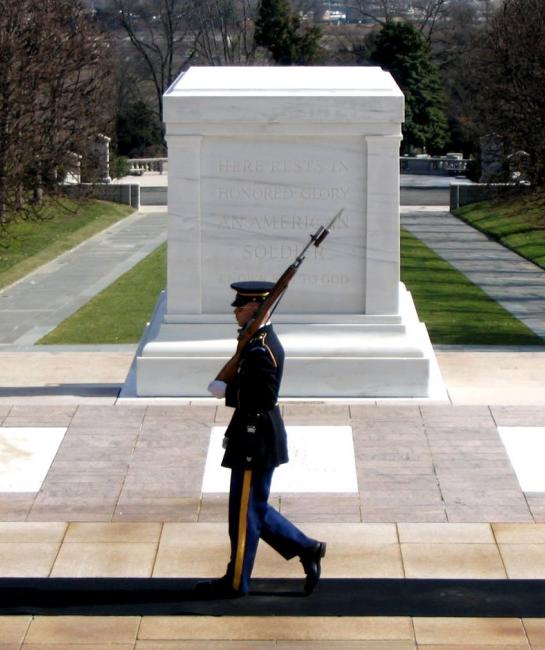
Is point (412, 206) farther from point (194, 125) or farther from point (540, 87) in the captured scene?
point (194, 125)

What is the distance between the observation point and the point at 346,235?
33.6ft

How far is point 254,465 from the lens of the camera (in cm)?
637

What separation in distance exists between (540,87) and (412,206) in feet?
56.0

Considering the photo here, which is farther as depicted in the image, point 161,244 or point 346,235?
point 161,244

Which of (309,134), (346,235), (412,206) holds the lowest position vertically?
(412,206)

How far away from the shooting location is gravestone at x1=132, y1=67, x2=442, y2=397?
32.5 ft

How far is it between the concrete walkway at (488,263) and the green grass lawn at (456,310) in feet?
0.80

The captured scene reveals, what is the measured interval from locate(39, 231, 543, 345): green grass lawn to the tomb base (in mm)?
5378

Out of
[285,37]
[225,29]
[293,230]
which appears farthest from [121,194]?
[225,29]

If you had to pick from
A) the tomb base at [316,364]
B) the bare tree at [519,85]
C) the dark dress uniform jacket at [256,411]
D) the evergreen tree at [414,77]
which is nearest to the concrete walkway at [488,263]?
the bare tree at [519,85]

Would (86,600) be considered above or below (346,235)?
below

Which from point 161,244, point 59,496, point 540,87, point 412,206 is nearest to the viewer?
point 59,496

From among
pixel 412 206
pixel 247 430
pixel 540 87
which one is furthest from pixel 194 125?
pixel 412 206

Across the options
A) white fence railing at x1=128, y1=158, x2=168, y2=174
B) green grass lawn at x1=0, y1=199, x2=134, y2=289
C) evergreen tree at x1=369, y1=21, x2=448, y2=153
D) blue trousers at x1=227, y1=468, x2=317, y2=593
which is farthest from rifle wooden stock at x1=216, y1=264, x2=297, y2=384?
evergreen tree at x1=369, y1=21, x2=448, y2=153
